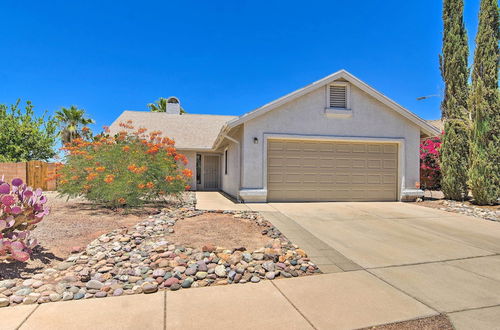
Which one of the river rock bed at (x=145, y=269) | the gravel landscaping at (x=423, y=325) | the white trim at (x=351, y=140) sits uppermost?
the white trim at (x=351, y=140)

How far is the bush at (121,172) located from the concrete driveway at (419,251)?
353 cm

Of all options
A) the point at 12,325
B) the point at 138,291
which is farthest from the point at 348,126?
the point at 12,325

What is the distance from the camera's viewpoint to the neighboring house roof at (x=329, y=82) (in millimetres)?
9906

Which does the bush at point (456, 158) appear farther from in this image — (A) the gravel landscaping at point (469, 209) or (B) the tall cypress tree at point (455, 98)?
(A) the gravel landscaping at point (469, 209)

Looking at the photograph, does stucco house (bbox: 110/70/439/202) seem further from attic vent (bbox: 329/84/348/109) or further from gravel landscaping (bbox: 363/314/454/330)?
gravel landscaping (bbox: 363/314/454/330)

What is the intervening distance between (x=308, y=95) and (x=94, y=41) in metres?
11.3

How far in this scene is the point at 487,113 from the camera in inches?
368

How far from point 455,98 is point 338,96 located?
15.1 ft

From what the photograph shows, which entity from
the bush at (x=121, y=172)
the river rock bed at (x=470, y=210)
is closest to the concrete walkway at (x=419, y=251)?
the river rock bed at (x=470, y=210)

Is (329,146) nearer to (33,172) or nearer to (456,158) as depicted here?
(456,158)

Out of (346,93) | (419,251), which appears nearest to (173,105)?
(346,93)

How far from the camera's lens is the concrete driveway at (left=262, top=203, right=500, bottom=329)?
116 inches

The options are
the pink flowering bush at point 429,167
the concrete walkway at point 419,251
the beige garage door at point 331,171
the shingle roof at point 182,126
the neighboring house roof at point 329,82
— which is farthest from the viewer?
the shingle roof at point 182,126

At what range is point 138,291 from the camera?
9.94 ft
